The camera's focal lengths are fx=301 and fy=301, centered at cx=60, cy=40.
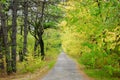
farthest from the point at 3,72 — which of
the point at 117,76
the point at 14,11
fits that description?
the point at 117,76

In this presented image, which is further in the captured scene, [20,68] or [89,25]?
[20,68]

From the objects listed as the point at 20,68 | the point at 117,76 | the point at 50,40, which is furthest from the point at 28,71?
the point at 50,40

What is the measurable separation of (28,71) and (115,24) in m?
14.2

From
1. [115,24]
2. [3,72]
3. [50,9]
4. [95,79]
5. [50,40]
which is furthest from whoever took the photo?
[50,40]

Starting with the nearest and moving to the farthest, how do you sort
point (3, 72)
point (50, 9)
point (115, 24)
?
point (115, 24), point (3, 72), point (50, 9)

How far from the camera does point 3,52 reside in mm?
24266

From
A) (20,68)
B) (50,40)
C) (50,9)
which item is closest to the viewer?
Result: (20,68)

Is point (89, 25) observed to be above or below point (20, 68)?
above

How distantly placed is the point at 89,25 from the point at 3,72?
9.28m

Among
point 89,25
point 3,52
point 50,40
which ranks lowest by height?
point 50,40

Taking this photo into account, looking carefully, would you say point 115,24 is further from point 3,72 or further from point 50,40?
point 50,40

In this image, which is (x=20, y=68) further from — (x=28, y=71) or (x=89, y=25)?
(x=89, y=25)

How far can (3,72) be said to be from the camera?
25.3 meters

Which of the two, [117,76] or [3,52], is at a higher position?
[3,52]
